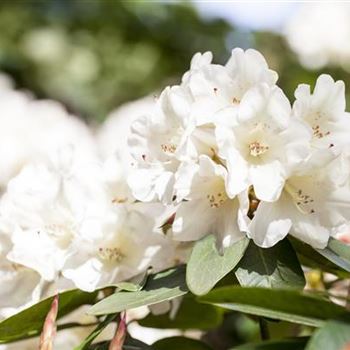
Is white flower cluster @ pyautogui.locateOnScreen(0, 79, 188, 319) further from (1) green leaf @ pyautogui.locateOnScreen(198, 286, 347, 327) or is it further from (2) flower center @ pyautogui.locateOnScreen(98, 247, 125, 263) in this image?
(1) green leaf @ pyautogui.locateOnScreen(198, 286, 347, 327)

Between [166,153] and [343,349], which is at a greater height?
[166,153]

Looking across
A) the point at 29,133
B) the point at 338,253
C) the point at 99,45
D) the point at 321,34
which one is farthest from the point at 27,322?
the point at 99,45

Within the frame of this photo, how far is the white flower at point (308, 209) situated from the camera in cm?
79

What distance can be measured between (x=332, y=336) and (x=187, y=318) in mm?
395

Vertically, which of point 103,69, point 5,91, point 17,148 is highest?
point 103,69

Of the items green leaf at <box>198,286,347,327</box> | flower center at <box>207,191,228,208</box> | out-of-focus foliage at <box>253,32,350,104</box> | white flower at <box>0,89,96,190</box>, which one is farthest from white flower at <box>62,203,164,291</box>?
out-of-focus foliage at <box>253,32,350,104</box>

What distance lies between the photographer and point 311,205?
826mm

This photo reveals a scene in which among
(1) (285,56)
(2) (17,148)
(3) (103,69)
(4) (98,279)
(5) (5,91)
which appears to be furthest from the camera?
(3) (103,69)

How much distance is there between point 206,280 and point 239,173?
10 centimetres

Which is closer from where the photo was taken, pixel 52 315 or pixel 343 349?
pixel 343 349

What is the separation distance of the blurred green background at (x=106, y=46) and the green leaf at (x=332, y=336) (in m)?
2.44

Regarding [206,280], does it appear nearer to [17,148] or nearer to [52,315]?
[52,315]

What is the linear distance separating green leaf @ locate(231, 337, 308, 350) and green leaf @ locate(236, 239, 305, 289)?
0.32ft

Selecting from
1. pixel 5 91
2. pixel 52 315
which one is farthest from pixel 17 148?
pixel 52 315
